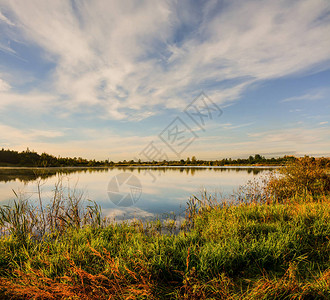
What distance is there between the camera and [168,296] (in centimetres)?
333

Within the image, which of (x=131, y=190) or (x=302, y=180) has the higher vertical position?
(x=302, y=180)

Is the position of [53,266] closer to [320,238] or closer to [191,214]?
[320,238]

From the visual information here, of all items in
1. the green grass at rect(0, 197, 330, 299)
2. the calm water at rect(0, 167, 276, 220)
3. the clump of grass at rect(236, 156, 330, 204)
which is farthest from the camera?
the clump of grass at rect(236, 156, 330, 204)

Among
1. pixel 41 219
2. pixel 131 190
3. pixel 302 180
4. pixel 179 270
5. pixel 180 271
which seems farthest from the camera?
pixel 131 190

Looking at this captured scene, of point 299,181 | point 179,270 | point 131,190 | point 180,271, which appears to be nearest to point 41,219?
point 179,270

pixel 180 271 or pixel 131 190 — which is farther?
pixel 131 190

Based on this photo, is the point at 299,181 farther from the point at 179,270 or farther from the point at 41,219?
the point at 41,219

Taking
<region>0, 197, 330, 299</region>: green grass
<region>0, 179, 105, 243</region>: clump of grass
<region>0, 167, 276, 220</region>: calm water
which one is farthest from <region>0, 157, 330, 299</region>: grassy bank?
<region>0, 167, 276, 220</region>: calm water

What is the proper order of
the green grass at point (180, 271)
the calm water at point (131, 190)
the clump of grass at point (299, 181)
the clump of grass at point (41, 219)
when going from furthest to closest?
the clump of grass at point (299, 181), the calm water at point (131, 190), the clump of grass at point (41, 219), the green grass at point (180, 271)

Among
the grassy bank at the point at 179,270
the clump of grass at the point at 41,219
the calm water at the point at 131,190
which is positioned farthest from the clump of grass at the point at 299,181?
the clump of grass at the point at 41,219

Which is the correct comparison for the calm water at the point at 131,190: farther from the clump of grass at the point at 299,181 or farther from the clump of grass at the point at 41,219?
the clump of grass at the point at 299,181

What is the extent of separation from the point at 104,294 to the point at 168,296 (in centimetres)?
112

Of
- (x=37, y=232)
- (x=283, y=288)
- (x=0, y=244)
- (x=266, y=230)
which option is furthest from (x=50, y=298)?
(x=37, y=232)

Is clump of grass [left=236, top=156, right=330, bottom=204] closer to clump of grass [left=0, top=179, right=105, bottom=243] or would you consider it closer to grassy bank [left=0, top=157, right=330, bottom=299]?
grassy bank [left=0, top=157, right=330, bottom=299]
